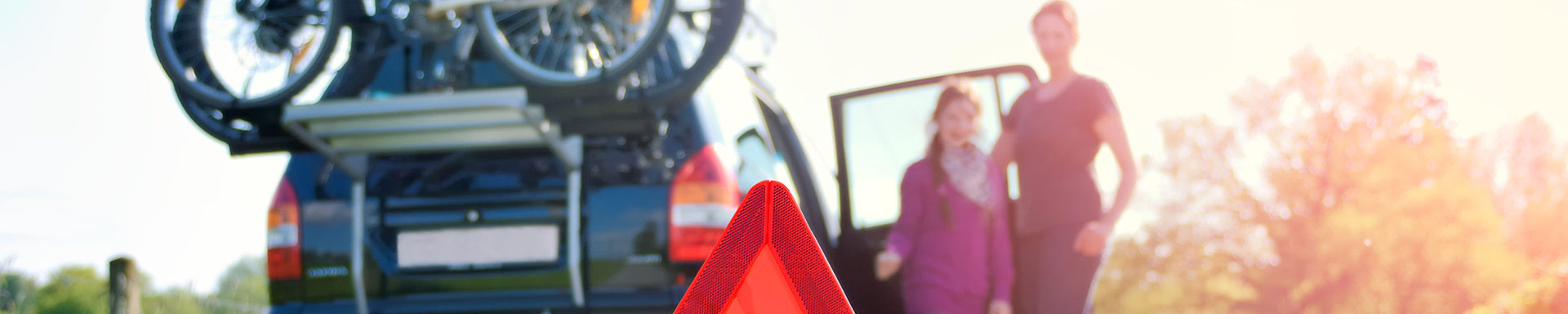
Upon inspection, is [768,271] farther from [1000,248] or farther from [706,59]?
[1000,248]

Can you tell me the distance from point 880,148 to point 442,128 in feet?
6.23

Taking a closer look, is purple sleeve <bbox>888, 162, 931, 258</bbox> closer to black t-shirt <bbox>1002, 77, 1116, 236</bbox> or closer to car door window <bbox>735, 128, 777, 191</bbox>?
black t-shirt <bbox>1002, 77, 1116, 236</bbox>

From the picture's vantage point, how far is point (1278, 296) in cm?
1983

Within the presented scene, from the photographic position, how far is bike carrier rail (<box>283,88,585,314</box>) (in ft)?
10.0

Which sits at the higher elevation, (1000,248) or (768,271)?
(1000,248)

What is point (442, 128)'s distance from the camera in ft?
10.4

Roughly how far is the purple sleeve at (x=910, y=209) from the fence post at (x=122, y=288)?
4.78 meters

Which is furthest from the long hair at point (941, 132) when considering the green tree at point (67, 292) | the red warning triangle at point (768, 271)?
the green tree at point (67, 292)

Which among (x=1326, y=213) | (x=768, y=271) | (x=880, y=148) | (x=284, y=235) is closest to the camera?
(x=768, y=271)

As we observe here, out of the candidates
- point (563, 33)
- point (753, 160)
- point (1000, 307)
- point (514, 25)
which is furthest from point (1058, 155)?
point (514, 25)

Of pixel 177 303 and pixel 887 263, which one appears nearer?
pixel 887 263

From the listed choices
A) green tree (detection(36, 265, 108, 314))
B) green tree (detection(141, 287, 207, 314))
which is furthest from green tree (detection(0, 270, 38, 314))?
green tree (detection(36, 265, 108, 314))

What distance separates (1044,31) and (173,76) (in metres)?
2.94

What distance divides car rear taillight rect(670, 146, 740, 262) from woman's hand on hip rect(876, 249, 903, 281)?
3.49 ft
